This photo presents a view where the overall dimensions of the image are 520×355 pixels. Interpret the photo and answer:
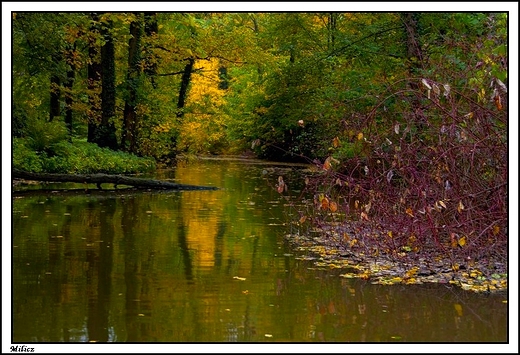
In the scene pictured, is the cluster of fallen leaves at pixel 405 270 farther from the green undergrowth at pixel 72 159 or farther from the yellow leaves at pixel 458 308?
the green undergrowth at pixel 72 159

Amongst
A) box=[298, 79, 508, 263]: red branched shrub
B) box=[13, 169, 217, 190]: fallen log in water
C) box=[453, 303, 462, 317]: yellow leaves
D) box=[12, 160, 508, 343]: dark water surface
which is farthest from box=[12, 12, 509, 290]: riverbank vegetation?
box=[13, 169, 217, 190]: fallen log in water

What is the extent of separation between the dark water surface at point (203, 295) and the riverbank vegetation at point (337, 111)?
1032 millimetres

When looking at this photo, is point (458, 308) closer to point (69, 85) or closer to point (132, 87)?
point (132, 87)

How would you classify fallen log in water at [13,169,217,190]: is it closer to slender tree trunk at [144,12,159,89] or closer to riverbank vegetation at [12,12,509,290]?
riverbank vegetation at [12,12,509,290]

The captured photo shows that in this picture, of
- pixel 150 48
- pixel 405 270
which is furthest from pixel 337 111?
pixel 150 48

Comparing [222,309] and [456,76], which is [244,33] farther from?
[222,309]

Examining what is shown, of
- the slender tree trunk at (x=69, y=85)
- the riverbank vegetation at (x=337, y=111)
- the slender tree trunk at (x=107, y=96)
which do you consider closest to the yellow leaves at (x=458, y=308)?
the riverbank vegetation at (x=337, y=111)

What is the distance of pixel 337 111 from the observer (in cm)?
2178

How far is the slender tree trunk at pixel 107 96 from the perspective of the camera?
27.8 metres

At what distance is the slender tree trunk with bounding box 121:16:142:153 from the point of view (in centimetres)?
3023

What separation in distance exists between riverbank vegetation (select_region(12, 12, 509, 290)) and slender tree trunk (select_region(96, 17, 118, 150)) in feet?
0.16

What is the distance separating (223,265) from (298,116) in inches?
884

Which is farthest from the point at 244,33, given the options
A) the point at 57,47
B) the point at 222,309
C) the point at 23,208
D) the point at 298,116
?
the point at 222,309

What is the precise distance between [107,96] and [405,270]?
19808 mm
